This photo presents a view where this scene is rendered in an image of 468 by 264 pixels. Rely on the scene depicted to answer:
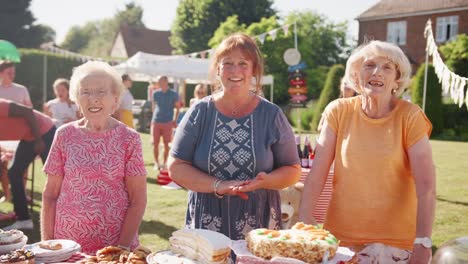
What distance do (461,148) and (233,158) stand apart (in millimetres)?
15303

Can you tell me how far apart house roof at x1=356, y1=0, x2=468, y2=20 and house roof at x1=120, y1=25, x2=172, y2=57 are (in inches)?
1089

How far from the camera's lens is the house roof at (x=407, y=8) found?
28.1 metres

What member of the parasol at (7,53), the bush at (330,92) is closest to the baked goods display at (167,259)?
the parasol at (7,53)

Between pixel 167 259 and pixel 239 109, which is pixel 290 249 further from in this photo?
pixel 239 109

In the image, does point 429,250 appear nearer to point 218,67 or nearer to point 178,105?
point 218,67

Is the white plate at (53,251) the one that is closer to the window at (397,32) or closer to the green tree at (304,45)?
the green tree at (304,45)

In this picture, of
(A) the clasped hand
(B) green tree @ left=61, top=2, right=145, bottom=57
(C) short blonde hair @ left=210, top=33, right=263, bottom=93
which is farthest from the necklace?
(B) green tree @ left=61, top=2, right=145, bottom=57

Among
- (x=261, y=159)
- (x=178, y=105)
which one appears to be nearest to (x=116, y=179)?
(x=261, y=159)

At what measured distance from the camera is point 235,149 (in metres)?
2.17

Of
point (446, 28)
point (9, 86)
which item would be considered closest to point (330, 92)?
point (446, 28)

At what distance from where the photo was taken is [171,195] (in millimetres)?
7445

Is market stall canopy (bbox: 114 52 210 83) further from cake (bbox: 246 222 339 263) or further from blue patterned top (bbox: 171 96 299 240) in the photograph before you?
cake (bbox: 246 222 339 263)

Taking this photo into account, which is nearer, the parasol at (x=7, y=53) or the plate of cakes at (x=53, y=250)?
the plate of cakes at (x=53, y=250)

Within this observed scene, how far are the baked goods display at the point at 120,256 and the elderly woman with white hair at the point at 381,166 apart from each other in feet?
2.27
